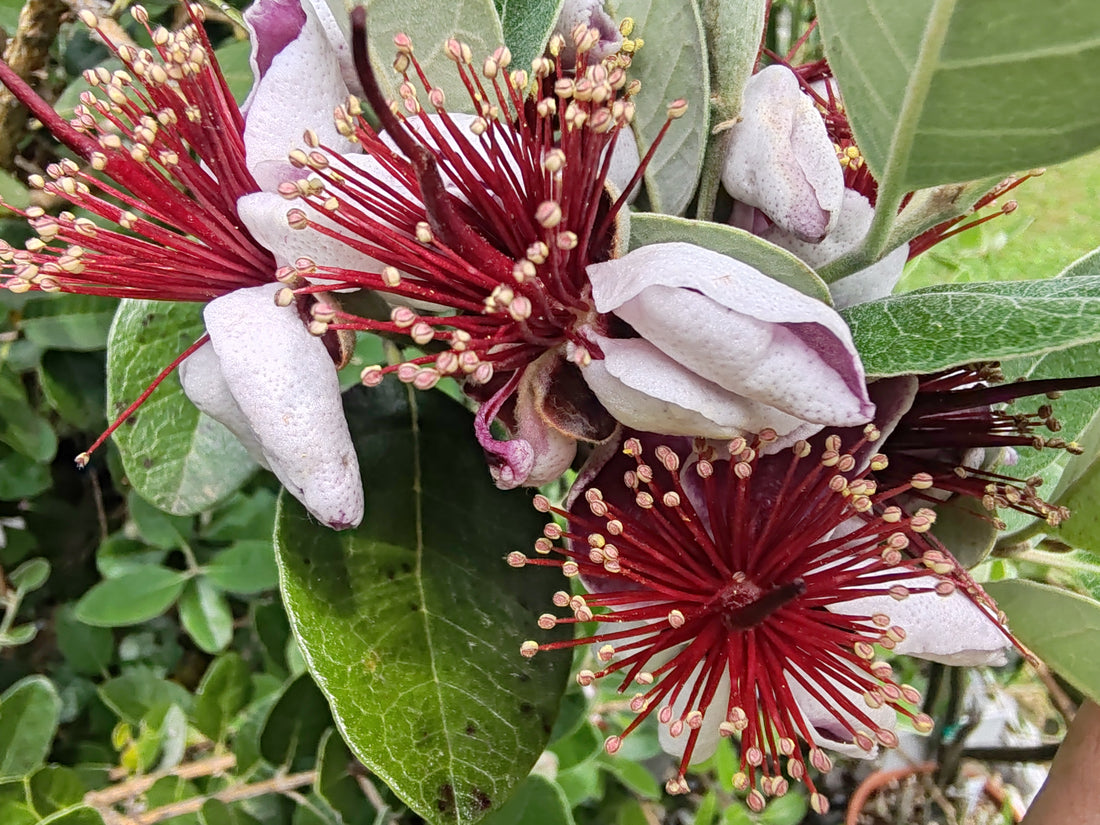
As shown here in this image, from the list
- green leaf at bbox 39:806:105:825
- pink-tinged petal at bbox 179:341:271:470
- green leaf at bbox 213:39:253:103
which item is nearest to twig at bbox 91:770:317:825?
green leaf at bbox 39:806:105:825

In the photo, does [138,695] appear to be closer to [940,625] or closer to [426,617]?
[426,617]

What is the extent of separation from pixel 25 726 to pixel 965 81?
3.45 feet

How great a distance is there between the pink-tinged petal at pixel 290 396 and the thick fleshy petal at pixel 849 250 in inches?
11.7

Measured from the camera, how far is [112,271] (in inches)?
22.4

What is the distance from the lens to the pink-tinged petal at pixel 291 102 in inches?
19.7

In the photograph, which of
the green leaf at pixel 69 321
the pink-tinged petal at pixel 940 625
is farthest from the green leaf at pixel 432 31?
the green leaf at pixel 69 321

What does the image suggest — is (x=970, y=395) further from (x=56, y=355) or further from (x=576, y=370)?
(x=56, y=355)

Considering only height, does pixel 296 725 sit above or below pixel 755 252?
below

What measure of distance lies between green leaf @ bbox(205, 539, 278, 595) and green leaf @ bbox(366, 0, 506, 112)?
2.37 feet

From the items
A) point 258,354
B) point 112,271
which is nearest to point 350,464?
point 258,354

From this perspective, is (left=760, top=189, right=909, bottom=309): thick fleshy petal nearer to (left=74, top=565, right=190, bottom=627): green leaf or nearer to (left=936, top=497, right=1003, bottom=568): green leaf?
(left=936, top=497, right=1003, bottom=568): green leaf

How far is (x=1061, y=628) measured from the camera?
1.95 feet

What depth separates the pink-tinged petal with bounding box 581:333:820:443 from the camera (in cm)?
43

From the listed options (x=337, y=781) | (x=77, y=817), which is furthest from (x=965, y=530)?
(x=77, y=817)
